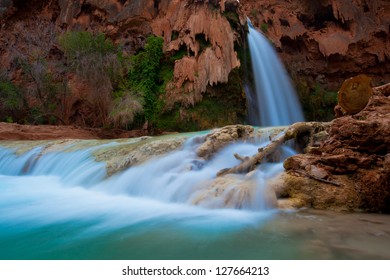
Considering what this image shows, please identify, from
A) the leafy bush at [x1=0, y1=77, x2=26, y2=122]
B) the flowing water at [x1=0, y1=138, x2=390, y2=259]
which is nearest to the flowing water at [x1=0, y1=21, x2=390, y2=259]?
the flowing water at [x1=0, y1=138, x2=390, y2=259]

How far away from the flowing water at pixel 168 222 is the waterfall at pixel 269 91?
36.1 ft

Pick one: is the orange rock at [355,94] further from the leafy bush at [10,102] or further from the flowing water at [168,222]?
the leafy bush at [10,102]

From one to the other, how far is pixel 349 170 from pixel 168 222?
8.60 ft

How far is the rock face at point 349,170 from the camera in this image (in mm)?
4277

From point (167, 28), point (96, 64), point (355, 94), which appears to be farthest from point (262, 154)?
point (167, 28)

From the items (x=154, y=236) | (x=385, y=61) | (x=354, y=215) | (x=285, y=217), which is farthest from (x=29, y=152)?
(x=385, y=61)

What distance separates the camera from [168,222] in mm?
4062

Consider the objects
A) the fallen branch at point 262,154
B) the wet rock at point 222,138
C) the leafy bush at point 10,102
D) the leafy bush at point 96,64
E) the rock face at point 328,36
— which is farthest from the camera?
the rock face at point 328,36

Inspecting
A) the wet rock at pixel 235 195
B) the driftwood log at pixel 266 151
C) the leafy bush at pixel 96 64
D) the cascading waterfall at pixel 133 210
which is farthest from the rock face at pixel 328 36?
the wet rock at pixel 235 195

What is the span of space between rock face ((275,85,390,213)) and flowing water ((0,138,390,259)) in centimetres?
34

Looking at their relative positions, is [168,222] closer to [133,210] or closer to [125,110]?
[133,210]

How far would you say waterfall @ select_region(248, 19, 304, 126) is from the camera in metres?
17.6

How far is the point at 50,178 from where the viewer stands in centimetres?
795

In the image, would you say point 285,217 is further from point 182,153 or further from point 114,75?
point 114,75
